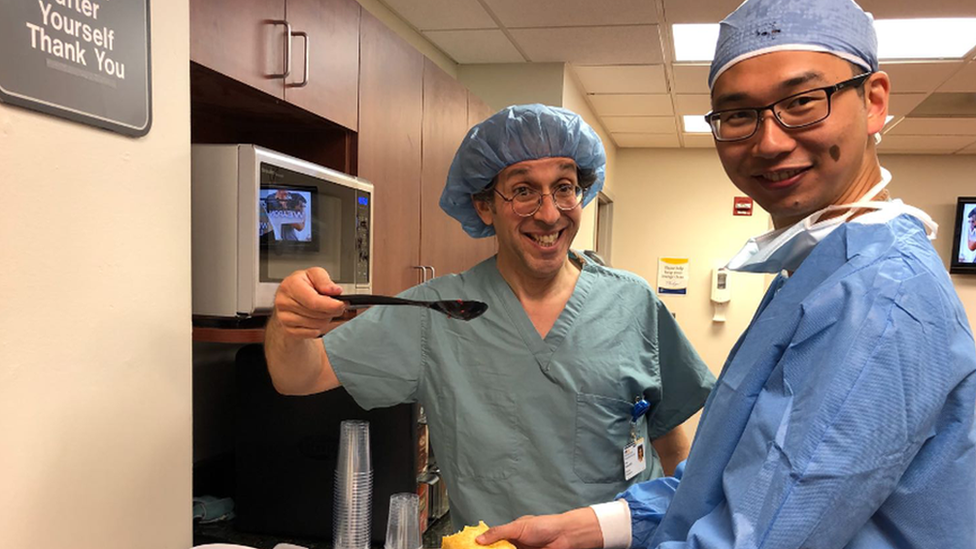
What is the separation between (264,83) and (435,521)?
3.86ft

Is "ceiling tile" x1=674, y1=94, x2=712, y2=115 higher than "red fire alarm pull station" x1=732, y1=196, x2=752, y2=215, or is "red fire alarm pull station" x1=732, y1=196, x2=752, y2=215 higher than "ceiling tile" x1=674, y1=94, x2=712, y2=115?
"ceiling tile" x1=674, y1=94, x2=712, y2=115

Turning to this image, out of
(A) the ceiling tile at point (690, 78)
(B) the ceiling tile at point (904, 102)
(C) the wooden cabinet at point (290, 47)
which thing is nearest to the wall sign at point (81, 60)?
(C) the wooden cabinet at point (290, 47)

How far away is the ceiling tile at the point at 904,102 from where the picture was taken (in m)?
3.95

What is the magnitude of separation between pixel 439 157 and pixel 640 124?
9.54ft

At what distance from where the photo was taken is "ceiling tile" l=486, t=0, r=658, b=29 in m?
2.72

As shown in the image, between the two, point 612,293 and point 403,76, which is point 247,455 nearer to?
point 612,293

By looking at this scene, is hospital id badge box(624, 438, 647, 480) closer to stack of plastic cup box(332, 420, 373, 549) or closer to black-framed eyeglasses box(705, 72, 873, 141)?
stack of plastic cup box(332, 420, 373, 549)

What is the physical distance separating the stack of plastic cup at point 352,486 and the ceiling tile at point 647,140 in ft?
14.6

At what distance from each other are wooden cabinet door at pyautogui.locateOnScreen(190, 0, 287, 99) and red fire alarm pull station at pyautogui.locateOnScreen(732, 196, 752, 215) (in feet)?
16.1

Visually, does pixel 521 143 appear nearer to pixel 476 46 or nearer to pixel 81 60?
pixel 81 60

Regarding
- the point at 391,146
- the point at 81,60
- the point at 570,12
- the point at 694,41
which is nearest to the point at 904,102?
the point at 694,41

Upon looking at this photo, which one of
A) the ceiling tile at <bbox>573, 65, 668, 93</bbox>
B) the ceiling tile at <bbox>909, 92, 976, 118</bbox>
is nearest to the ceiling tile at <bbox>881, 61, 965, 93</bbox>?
the ceiling tile at <bbox>909, 92, 976, 118</bbox>

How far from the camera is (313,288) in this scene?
0.97 meters

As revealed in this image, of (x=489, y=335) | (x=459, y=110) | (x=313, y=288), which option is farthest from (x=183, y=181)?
(x=459, y=110)
